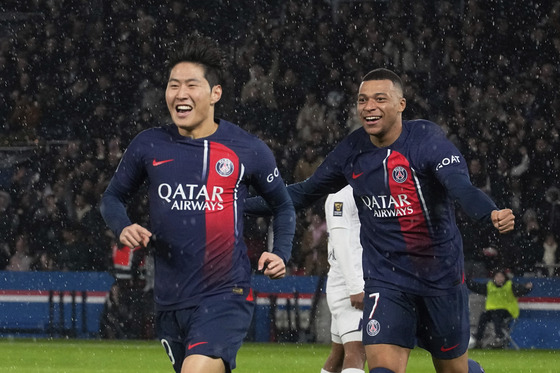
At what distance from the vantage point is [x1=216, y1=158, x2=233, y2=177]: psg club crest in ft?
17.1

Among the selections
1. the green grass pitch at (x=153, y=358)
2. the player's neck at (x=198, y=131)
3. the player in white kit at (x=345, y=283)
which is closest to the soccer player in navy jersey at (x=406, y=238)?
the player's neck at (x=198, y=131)

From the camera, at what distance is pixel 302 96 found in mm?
16547

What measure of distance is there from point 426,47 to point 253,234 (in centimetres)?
434

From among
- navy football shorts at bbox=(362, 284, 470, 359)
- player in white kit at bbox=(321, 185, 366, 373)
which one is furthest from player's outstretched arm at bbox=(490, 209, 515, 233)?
player in white kit at bbox=(321, 185, 366, 373)

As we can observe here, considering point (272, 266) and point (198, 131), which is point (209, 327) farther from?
point (198, 131)

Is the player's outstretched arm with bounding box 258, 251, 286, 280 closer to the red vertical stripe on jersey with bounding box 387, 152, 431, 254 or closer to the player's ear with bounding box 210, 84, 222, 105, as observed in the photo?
the player's ear with bounding box 210, 84, 222, 105

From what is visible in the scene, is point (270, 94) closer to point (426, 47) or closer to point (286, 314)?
point (426, 47)

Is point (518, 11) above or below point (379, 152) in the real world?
above

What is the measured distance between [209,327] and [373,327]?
1132 millimetres

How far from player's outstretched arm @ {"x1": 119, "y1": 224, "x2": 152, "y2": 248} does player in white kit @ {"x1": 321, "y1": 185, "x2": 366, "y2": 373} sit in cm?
288

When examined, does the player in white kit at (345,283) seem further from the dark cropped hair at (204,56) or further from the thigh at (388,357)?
the dark cropped hair at (204,56)

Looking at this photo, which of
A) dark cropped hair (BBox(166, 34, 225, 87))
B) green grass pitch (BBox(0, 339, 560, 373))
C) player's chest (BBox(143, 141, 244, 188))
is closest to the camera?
player's chest (BBox(143, 141, 244, 188))

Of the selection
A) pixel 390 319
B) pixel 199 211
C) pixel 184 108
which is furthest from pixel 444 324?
pixel 184 108

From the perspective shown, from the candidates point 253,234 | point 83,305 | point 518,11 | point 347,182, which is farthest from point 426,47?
point 347,182
